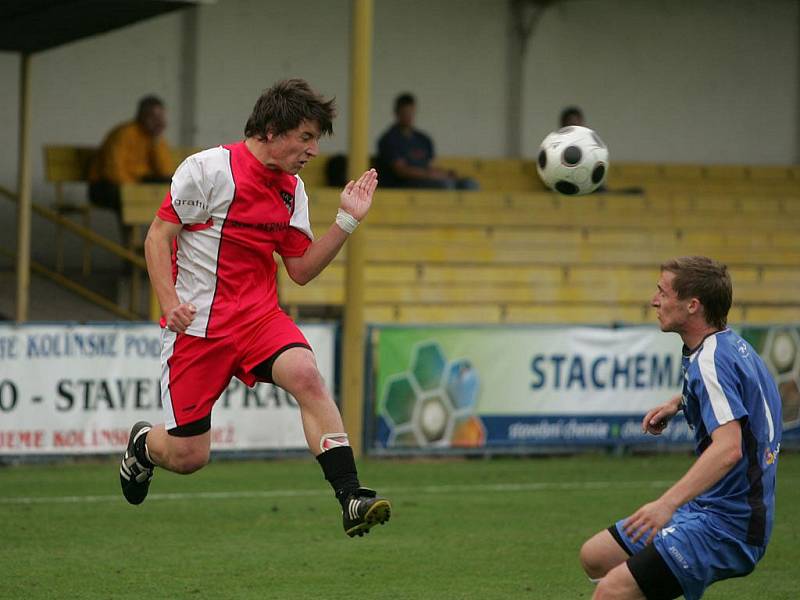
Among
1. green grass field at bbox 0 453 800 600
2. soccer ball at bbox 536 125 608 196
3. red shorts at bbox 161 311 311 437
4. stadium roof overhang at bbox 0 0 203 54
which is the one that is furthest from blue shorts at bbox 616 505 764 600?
stadium roof overhang at bbox 0 0 203 54

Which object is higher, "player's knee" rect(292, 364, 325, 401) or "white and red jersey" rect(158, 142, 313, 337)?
"white and red jersey" rect(158, 142, 313, 337)

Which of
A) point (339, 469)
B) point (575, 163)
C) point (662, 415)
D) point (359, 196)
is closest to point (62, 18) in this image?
point (575, 163)

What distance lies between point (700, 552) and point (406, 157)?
37.7 ft

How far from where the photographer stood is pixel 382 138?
16.1 metres

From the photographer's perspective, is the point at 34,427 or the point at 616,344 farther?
the point at 616,344

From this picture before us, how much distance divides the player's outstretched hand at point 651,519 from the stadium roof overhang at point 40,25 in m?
7.85

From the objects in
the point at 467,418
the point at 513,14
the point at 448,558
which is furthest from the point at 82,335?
the point at 513,14

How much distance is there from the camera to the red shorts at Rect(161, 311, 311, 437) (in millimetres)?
6617

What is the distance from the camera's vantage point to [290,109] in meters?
6.48

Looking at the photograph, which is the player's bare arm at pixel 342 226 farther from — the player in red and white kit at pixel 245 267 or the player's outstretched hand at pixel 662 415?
the player's outstretched hand at pixel 662 415

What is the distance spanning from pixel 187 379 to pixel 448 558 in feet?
7.53

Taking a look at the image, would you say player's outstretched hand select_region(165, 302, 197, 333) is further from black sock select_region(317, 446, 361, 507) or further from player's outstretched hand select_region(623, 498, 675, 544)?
player's outstretched hand select_region(623, 498, 675, 544)

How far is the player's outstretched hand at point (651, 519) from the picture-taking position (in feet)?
15.7

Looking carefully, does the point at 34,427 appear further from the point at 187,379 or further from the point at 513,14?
the point at 513,14
